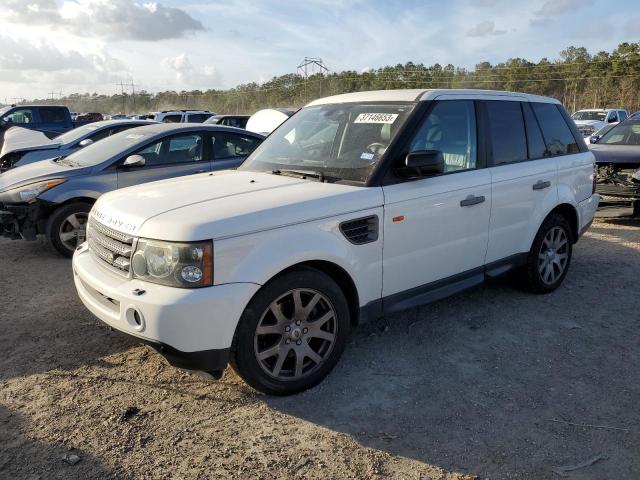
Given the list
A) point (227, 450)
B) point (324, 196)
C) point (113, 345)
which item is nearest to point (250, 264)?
point (324, 196)

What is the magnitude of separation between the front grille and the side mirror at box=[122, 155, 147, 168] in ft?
9.51

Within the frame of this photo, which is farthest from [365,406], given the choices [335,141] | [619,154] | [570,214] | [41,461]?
[619,154]

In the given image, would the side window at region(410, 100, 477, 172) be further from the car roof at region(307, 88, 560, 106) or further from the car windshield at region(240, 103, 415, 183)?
the car windshield at region(240, 103, 415, 183)

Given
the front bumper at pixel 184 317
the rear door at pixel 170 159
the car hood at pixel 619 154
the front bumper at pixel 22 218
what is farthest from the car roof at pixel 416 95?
the car hood at pixel 619 154

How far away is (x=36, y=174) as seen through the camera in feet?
20.9

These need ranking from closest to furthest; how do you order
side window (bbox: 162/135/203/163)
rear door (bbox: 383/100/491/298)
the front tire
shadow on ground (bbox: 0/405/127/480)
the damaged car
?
shadow on ground (bbox: 0/405/127/480)
the front tire
rear door (bbox: 383/100/491/298)
side window (bbox: 162/135/203/163)
the damaged car

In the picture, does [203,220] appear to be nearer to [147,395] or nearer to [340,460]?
[147,395]

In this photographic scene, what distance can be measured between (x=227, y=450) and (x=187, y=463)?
0.21m

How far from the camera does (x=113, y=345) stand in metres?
3.95

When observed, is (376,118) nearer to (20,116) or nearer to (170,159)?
(170,159)

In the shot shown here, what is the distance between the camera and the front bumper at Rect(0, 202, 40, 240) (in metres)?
6.03

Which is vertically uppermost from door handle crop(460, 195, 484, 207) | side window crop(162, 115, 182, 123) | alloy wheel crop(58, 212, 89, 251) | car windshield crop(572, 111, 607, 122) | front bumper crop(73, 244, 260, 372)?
car windshield crop(572, 111, 607, 122)

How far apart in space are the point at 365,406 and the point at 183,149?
16.0ft

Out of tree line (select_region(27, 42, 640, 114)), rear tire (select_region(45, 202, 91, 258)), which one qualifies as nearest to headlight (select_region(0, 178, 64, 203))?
rear tire (select_region(45, 202, 91, 258))
